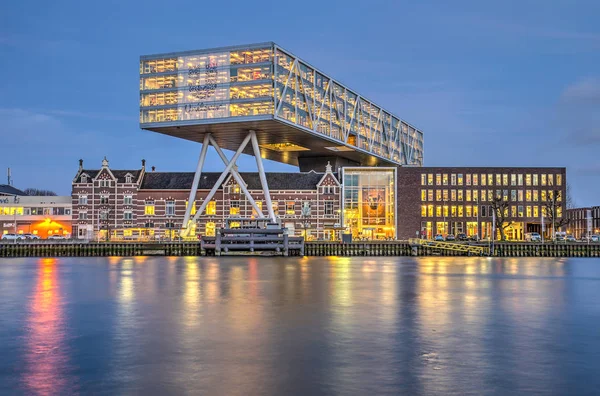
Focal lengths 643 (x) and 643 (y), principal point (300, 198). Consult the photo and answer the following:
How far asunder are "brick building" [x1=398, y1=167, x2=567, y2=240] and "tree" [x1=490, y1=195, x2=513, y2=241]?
0.54 metres

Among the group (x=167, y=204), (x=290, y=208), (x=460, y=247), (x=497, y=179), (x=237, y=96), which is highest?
(x=237, y=96)

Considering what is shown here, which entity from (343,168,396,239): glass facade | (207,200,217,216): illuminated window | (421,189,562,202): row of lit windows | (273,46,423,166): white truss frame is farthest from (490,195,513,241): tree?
(207,200,217,216): illuminated window

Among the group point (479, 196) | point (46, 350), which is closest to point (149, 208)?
point (479, 196)

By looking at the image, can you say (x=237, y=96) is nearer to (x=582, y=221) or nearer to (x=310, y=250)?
(x=310, y=250)

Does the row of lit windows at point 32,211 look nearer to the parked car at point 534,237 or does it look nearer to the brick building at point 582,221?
the parked car at point 534,237

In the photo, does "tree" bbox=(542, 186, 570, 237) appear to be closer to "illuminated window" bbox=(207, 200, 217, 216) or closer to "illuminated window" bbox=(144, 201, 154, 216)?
"illuminated window" bbox=(207, 200, 217, 216)

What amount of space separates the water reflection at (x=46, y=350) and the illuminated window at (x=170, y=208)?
275 feet

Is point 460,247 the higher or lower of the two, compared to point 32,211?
lower

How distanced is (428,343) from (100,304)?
49.6 feet

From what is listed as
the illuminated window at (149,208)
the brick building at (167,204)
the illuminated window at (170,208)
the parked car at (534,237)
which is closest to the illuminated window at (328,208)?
the brick building at (167,204)

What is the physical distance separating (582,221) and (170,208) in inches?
4910

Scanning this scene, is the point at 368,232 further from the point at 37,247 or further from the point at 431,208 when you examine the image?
the point at 37,247

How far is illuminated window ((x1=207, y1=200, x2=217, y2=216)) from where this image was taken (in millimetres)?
113294

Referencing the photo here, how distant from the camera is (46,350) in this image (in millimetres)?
17219
